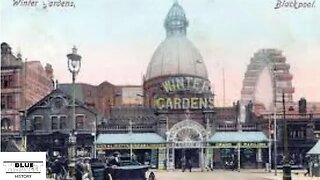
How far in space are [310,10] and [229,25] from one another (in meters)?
0.39

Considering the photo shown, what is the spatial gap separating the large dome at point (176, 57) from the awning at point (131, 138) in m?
0.28

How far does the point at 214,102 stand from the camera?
5719 millimetres

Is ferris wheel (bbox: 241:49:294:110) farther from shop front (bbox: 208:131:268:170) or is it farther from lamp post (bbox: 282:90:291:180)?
shop front (bbox: 208:131:268:170)

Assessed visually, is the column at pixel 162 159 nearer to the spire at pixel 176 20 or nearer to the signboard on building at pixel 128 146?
the signboard on building at pixel 128 146

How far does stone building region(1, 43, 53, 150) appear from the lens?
18.7ft

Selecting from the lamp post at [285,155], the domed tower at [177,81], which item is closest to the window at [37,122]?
the domed tower at [177,81]

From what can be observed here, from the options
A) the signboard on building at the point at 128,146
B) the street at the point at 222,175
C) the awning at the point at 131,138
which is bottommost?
the street at the point at 222,175

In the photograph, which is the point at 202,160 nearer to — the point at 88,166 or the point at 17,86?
the point at 88,166

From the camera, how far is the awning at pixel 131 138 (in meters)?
5.75

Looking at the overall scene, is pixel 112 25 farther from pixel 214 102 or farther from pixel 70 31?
pixel 214 102

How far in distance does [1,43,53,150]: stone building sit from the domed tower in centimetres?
50

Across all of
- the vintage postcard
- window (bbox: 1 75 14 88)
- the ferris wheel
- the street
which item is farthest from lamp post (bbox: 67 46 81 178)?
the ferris wheel

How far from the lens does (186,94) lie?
5.69 m

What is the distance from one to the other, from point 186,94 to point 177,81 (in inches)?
2.9
